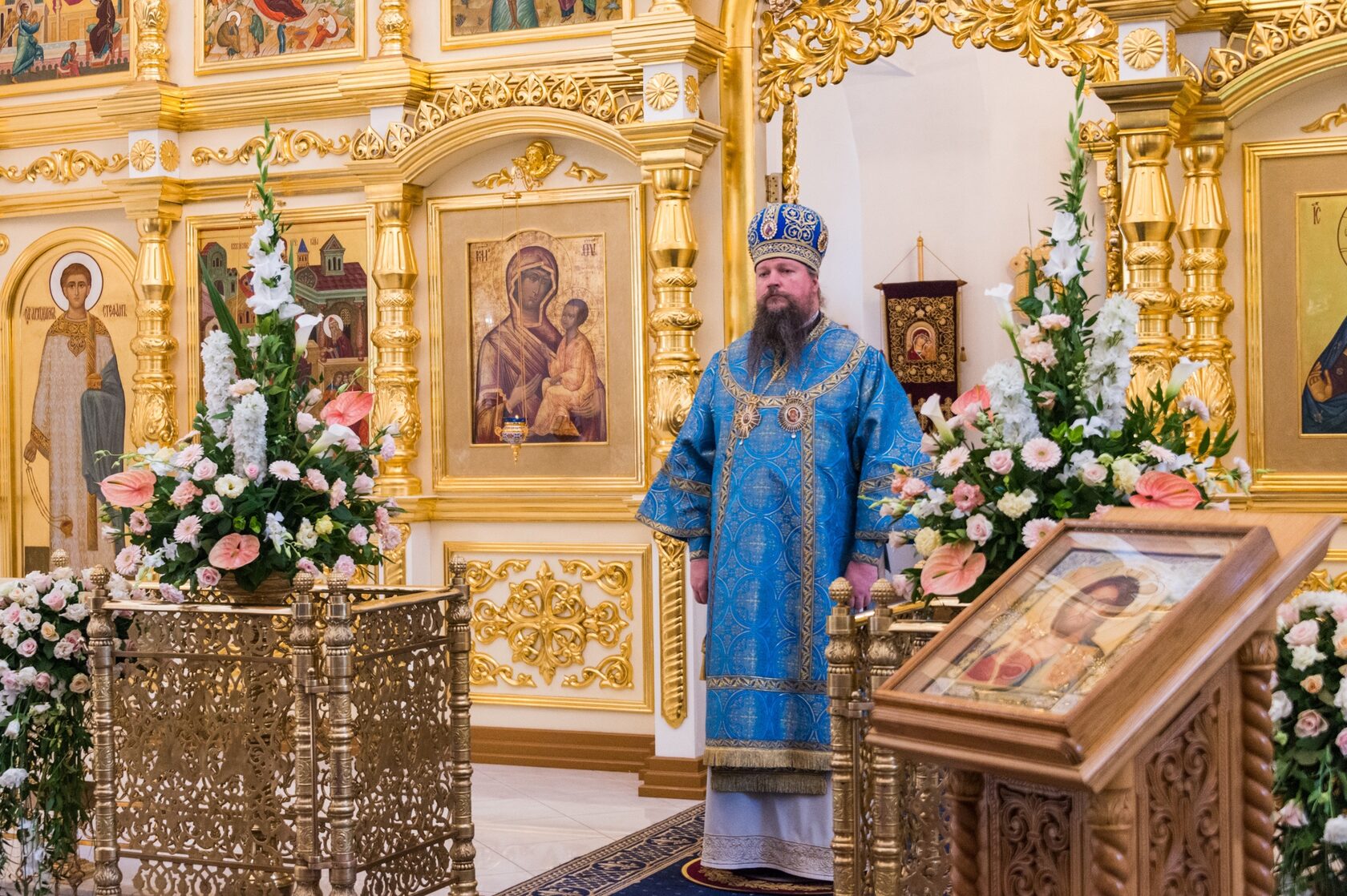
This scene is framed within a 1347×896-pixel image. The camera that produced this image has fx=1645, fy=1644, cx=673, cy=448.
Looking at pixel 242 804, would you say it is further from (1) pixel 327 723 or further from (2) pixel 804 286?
(2) pixel 804 286

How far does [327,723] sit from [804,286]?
2085mm

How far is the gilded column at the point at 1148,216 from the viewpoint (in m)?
6.09

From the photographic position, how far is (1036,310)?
369cm

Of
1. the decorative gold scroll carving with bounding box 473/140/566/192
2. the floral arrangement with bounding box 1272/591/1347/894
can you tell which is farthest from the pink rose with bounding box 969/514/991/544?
the decorative gold scroll carving with bounding box 473/140/566/192

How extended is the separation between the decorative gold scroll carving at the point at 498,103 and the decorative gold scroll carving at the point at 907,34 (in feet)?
2.10

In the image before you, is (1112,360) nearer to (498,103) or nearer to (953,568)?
(953,568)

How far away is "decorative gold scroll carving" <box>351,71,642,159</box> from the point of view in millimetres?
7059

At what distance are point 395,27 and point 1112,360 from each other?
478cm

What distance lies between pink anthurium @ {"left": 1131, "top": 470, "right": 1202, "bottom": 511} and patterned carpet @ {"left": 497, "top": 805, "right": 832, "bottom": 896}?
2135 millimetres

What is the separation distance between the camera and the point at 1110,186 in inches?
305

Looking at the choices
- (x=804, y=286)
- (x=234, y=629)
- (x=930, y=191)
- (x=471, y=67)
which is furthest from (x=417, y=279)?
(x=930, y=191)

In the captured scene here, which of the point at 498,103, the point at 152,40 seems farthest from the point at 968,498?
the point at 152,40

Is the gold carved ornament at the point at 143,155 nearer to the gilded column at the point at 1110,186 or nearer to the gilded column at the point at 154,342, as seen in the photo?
the gilded column at the point at 154,342


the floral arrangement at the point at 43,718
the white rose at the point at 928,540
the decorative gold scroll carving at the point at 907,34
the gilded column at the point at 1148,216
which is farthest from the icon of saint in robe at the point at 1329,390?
the floral arrangement at the point at 43,718
